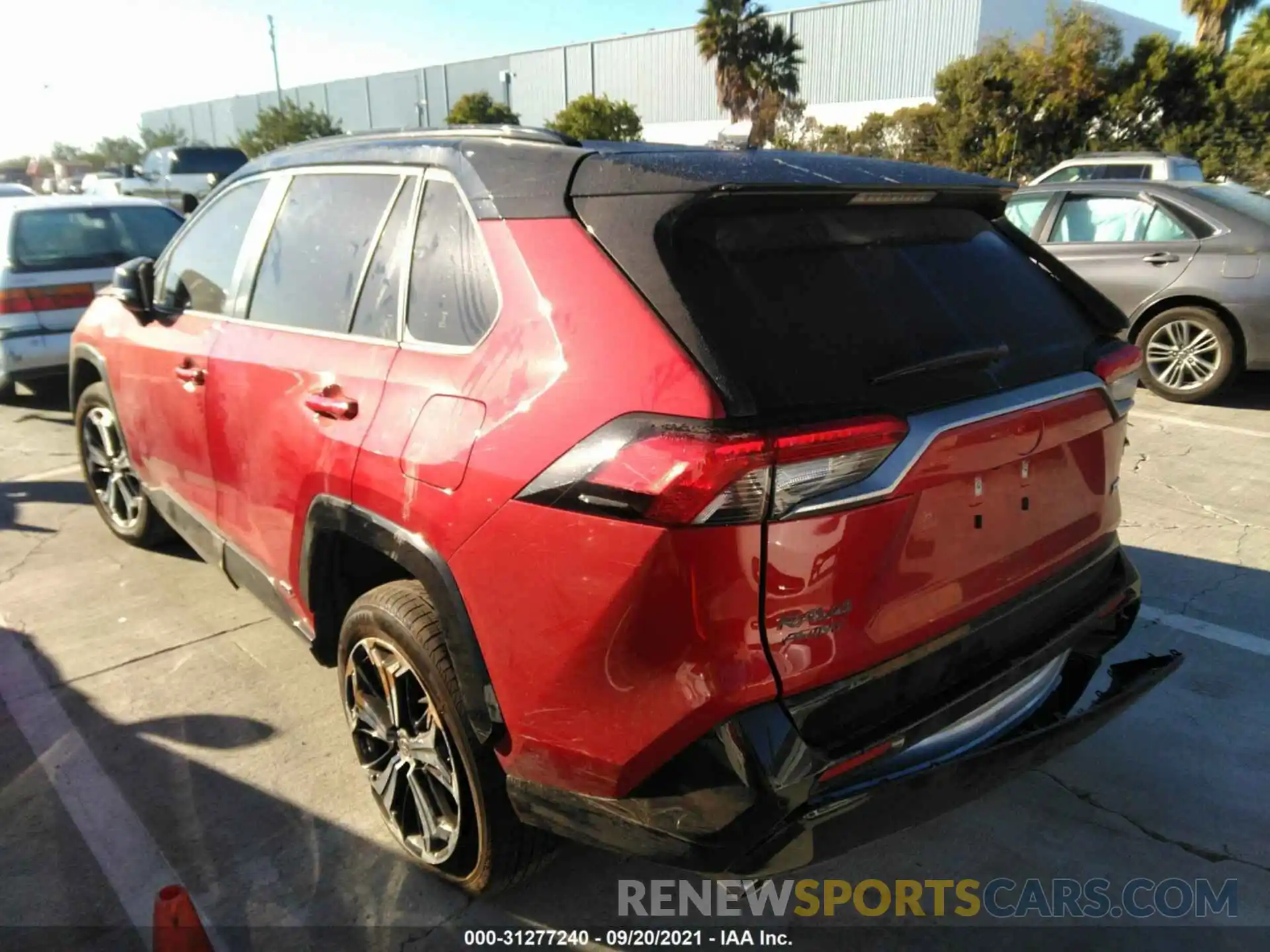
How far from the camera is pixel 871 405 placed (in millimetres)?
1929

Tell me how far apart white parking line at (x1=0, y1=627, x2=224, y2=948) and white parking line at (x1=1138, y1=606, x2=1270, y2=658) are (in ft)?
12.0

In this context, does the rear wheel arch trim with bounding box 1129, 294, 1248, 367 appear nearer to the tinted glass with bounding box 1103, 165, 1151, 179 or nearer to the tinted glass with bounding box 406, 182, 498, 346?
the tinted glass with bounding box 406, 182, 498, 346

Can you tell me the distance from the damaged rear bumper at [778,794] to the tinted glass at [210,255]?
7.85 feet

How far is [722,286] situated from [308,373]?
1436 mm

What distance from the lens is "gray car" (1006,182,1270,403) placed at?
704 centimetres

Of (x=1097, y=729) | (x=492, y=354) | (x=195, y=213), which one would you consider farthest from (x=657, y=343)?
(x=195, y=213)

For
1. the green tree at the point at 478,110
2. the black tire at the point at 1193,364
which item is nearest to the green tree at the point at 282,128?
the green tree at the point at 478,110

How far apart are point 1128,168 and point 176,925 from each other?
50.9 ft

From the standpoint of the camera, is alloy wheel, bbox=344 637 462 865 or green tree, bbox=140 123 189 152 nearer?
alloy wheel, bbox=344 637 462 865

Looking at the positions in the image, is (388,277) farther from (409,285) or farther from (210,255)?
(210,255)

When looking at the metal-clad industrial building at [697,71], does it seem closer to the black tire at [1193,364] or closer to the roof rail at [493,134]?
the black tire at [1193,364]

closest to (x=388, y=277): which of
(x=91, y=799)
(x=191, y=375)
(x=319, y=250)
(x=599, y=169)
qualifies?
(x=319, y=250)

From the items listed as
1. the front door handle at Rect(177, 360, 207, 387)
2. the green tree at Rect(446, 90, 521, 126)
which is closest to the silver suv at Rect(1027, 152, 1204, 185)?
the front door handle at Rect(177, 360, 207, 387)

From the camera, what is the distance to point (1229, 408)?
734 cm
